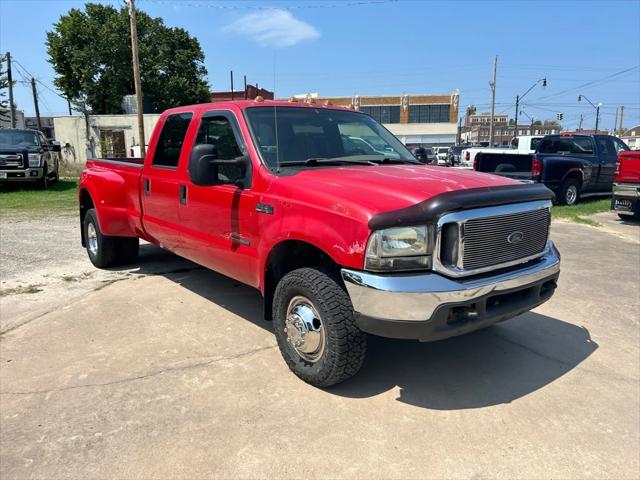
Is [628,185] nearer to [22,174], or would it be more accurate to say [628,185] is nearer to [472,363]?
[472,363]

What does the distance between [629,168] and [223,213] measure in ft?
Result: 32.2

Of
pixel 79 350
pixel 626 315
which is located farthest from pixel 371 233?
pixel 626 315

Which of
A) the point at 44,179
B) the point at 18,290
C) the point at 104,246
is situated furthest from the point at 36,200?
the point at 18,290

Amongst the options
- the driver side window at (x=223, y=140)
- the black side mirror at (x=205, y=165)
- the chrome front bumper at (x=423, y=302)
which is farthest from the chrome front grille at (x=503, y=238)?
the driver side window at (x=223, y=140)

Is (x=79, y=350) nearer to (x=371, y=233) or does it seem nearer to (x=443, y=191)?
(x=371, y=233)

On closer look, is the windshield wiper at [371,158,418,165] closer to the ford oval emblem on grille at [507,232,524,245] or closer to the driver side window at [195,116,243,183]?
the driver side window at [195,116,243,183]

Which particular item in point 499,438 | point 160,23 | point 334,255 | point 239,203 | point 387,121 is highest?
point 160,23

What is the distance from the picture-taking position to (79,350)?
4023 mm

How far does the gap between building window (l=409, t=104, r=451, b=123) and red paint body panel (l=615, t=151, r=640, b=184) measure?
70789mm

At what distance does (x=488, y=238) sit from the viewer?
311cm

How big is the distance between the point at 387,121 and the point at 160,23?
144ft

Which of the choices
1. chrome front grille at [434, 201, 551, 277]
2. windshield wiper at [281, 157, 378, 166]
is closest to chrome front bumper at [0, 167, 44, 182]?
windshield wiper at [281, 157, 378, 166]

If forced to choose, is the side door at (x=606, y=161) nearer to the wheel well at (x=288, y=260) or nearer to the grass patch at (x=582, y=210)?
the grass patch at (x=582, y=210)

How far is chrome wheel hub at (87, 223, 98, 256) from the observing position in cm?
649
